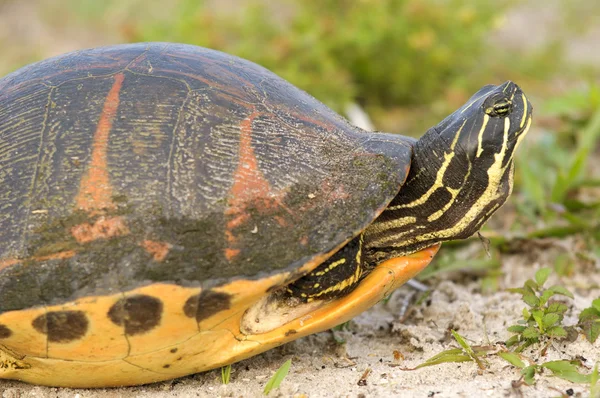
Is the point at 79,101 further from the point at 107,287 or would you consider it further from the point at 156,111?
the point at 107,287

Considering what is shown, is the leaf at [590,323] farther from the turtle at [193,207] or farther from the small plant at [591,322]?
the turtle at [193,207]

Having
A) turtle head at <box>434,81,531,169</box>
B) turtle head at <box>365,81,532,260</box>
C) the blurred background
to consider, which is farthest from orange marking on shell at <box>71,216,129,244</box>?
the blurred background

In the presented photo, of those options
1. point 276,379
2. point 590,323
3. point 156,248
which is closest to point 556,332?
point 590,323

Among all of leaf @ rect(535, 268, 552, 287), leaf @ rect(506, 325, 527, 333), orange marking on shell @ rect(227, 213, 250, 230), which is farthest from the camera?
leaf @ rect(535, 268, 552, 287)

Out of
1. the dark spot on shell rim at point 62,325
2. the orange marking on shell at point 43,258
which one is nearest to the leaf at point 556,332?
the dark spot on shell rim at point 62,325

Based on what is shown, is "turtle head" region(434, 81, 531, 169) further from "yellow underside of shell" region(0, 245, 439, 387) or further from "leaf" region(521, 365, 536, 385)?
"leaf" region(521, 365, 536, 385)

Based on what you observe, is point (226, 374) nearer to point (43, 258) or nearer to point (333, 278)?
point (333, 278)

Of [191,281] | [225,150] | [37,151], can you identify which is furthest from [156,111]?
[191,281]

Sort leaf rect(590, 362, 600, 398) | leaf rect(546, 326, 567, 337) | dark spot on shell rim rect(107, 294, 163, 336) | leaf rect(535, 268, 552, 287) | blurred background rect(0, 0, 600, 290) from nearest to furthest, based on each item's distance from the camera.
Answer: leaf rect(590, 362, 600, 398)
dark spot on shell rim rect(107, 294, 163, 336)
leaf rect(546, 326, 567, 337)
leaf rect(535, 268, 552, 287)
blurred background rect(0, 0, 600, 290)
